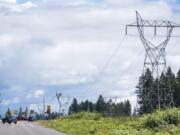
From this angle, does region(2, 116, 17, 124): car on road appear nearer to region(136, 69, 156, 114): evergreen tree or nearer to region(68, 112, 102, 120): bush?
region(68, 112, 102, 120): bush

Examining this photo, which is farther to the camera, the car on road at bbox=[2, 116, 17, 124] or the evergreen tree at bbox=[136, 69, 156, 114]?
the car on road at bbox=[2, 116, 17, 124]

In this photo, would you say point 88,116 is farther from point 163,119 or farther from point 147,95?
point 163,119

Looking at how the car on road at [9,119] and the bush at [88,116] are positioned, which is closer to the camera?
the bush at [88,116]

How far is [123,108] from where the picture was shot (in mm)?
188500

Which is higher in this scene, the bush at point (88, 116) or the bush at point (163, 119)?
the bush at point (88, 116)

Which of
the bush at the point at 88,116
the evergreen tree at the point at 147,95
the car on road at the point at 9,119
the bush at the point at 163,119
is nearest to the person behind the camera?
the bush at the point at 163,119

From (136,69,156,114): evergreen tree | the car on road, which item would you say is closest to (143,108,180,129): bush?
(136,69,156,114): evergreen tree

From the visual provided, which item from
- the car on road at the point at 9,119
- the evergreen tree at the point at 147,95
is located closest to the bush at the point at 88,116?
the car on road at the point at 9,119

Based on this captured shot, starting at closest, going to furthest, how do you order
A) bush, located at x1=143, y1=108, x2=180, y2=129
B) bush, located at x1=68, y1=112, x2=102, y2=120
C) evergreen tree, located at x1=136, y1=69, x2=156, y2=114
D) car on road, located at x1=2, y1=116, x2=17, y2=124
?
bush, located at x1=143, y1=108, x2=180, y2=129, evergreen tree, located at x1=136, y1=69, x2=156, y2=114, bush, located at x1=68, y1=112, x2=102, y2=120, car on road, located at x1=2, y1=116, x2=17, y2=124

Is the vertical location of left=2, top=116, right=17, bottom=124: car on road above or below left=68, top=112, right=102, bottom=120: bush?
below

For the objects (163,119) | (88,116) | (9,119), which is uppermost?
(88,116)

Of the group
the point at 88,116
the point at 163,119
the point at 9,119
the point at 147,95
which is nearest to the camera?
the point at 163,119

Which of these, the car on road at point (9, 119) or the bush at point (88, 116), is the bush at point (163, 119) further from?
the car on road at point (9, 119)

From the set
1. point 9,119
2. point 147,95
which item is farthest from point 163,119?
point 9,119
